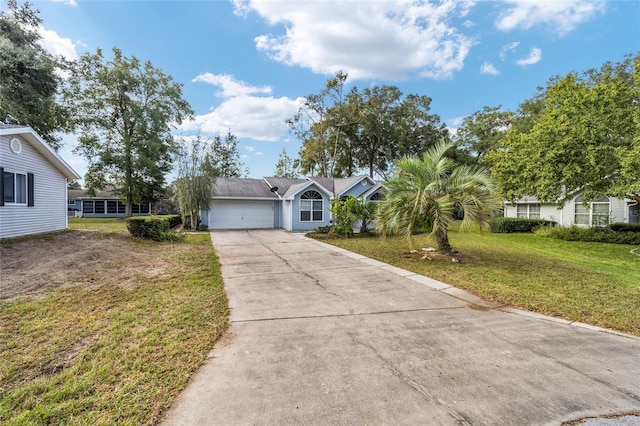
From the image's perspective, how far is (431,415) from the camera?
2.25 m

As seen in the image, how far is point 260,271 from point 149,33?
452 inches

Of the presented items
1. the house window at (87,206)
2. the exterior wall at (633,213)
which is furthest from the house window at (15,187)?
the exterior wall at (633,213)

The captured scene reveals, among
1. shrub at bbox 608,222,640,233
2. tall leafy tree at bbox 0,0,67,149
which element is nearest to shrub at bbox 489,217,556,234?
shrub at bbox 608,222,640,233

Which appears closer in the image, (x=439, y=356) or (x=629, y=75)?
(x=439, y=356)

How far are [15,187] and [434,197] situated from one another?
14.1m

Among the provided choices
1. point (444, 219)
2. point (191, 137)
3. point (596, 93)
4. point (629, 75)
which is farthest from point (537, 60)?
point (191, 137)

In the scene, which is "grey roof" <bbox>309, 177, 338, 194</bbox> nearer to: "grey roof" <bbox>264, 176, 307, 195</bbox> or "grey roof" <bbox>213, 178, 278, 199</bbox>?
"grey roof" <bbox>264, 176, 307, 195</bbox>

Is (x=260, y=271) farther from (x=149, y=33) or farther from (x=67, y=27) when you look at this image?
(x=67, y=27)

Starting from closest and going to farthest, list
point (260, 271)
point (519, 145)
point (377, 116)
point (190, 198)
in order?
point (260, 271) < point (519, 145) < point (190, 198) < point (377, 116)

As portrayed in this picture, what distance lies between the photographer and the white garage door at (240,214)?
19.2m

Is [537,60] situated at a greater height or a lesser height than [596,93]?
greater

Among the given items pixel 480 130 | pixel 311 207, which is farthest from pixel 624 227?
pixel 311 207

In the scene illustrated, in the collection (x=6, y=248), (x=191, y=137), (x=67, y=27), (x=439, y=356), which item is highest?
(x=67, y=27)

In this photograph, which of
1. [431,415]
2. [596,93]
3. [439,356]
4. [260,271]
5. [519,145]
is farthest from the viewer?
[519,145]
